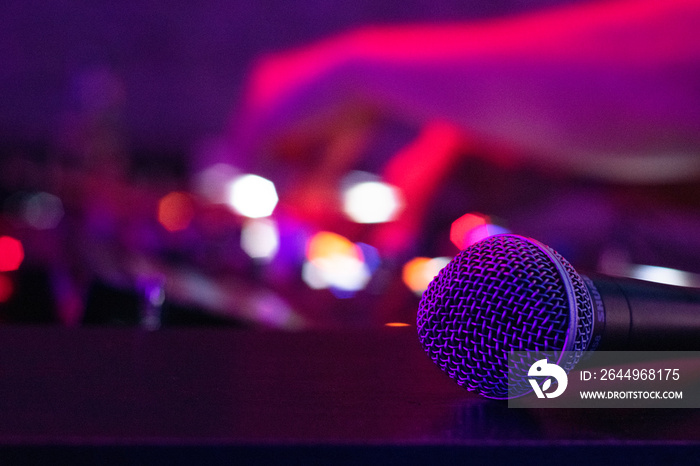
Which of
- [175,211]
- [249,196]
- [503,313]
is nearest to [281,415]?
[503,313]

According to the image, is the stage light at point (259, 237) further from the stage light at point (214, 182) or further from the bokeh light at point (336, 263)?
the stage light at point (214, 182)

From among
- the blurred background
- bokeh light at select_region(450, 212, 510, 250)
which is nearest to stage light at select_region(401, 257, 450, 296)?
the blurred background

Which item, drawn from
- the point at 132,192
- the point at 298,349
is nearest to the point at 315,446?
the point at 298,349

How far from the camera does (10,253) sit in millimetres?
2439

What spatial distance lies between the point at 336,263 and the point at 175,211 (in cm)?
254

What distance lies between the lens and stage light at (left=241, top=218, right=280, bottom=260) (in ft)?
12.9

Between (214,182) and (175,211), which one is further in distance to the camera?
(214,182)

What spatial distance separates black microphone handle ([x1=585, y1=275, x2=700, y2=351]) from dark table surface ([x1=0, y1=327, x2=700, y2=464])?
0.19 feet

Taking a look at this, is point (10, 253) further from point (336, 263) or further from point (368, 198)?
point (368, 198)

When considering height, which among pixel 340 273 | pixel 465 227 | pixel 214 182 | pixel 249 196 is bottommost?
pixel 214 182

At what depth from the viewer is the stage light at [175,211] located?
4.19 metres

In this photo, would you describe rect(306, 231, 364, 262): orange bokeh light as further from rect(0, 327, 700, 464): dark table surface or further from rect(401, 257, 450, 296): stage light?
rect(0, 327, 700, 464): dark table surface

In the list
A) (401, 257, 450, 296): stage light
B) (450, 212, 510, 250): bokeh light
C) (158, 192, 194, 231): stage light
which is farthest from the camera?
(158, 192, 194, 231): stage light

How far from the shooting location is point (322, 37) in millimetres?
4469
